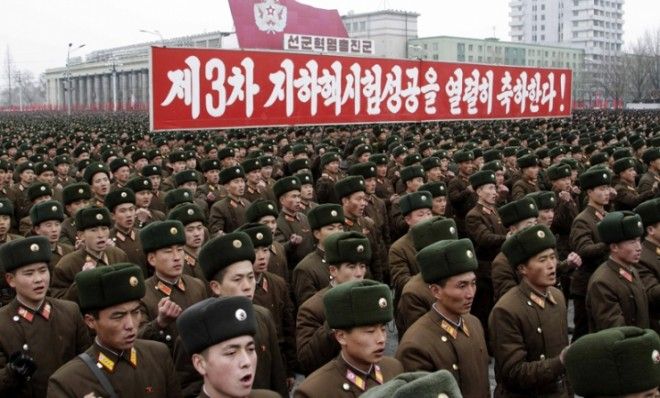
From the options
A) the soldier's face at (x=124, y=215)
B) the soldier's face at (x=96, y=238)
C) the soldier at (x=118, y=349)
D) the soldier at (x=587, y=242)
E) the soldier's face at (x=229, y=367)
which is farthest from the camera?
the soldier's face at (x=124, y=215)

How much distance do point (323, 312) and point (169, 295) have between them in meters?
1.09

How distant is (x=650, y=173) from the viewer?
10.6 meters

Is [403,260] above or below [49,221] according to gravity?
below

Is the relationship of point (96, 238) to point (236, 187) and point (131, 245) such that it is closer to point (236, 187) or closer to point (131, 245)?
point (131, 245)

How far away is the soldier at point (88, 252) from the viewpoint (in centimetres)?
591

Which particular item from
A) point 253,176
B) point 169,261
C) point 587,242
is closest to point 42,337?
point 169,261

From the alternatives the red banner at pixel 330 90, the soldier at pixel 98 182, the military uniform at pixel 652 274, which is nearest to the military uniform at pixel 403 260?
the military uniform at pixel 652 274

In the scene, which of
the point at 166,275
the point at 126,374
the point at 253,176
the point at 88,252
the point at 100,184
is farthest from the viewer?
the point at 253,176

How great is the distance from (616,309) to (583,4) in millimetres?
123798

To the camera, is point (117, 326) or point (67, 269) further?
point (67, 269)

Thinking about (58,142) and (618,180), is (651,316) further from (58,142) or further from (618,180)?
(58,142)

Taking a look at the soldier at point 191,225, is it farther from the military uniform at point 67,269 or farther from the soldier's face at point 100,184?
the soldier's face at point 100,184

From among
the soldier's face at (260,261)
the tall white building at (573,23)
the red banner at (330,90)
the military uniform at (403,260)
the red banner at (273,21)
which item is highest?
the tall white building at (573,23)

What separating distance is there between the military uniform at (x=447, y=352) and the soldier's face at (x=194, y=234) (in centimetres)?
271
